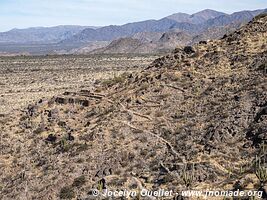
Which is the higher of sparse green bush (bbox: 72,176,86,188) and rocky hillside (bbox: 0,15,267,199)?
rocky hillside (bbox: 0,15,267,199)

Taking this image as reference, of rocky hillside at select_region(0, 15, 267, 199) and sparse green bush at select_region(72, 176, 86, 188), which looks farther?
sparse green bush at select_region(72, 176, 86, 188)

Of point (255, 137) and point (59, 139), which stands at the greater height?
point (255, 137)

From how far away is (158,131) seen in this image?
61.0 ft

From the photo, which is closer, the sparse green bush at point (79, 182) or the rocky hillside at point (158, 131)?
the rocky hillside at point (158, 131)

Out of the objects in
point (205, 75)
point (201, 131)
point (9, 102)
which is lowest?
point (9, 102)

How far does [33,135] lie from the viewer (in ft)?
72.5

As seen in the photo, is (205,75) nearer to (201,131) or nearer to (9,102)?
(201,131)

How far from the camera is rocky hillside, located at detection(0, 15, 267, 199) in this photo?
15.2m

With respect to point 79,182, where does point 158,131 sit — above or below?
above

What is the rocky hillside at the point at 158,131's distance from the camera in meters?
15.2

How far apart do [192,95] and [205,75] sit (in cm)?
211

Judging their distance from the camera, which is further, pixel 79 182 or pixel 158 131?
pixel 158 131

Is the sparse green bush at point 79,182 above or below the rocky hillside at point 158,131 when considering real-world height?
below

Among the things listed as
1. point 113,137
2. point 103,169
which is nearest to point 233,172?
point 103,169
